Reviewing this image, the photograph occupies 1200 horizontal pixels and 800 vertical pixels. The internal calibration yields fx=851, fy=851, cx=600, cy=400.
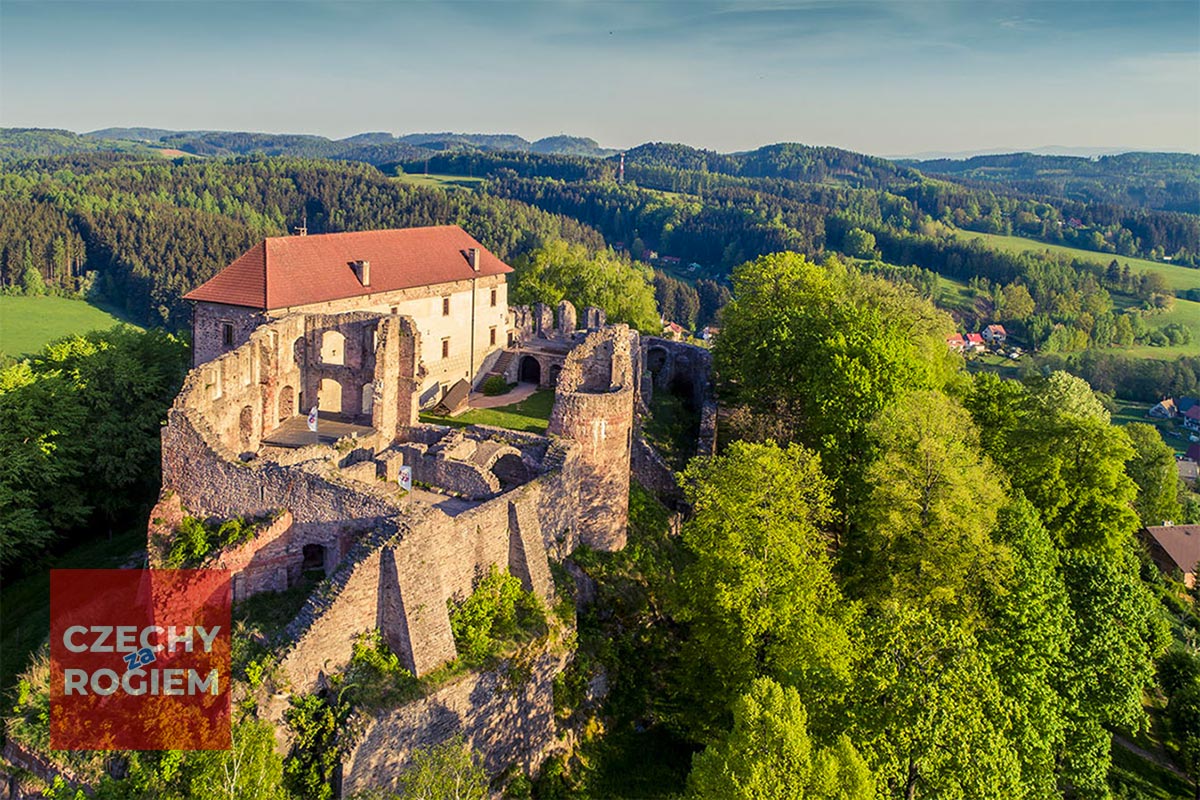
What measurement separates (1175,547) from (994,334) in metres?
88.4

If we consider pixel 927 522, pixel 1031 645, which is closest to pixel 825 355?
pixel 927 522

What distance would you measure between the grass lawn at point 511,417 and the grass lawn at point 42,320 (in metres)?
63.4

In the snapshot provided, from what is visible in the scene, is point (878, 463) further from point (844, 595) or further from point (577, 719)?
point (577, 719)

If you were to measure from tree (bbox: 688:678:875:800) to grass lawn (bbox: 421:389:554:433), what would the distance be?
22248 mm

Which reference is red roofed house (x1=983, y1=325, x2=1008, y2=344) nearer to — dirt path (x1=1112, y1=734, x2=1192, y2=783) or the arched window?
dirt path (x1=1112, y1=734, x2=1192, y2=783)

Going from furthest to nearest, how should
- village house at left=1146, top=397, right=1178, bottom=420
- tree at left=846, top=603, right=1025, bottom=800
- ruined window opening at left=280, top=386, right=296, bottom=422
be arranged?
village house at left=1146, top=397, right=1178, bottom=420 → ruined window opening at left=280, top=386, right=296, bottom=422 → tree at left=846, top=603, right=1025, bottom=800

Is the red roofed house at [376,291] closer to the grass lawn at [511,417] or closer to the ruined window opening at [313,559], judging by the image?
the grass lawn at [511,417]

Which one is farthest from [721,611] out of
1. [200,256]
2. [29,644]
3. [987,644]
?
[200,256]

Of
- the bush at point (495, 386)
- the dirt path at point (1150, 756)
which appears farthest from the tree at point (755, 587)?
the bush at point (495, 386)

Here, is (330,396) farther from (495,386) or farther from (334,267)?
(495,386)

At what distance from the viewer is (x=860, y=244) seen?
159125mm

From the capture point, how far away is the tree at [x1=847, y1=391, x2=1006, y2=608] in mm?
24906

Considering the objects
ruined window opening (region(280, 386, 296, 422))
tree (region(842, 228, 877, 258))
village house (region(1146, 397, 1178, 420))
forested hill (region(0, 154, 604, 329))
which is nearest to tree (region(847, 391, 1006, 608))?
ruined window opening (region(280, 386, 296, 422))

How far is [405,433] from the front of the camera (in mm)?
30984
